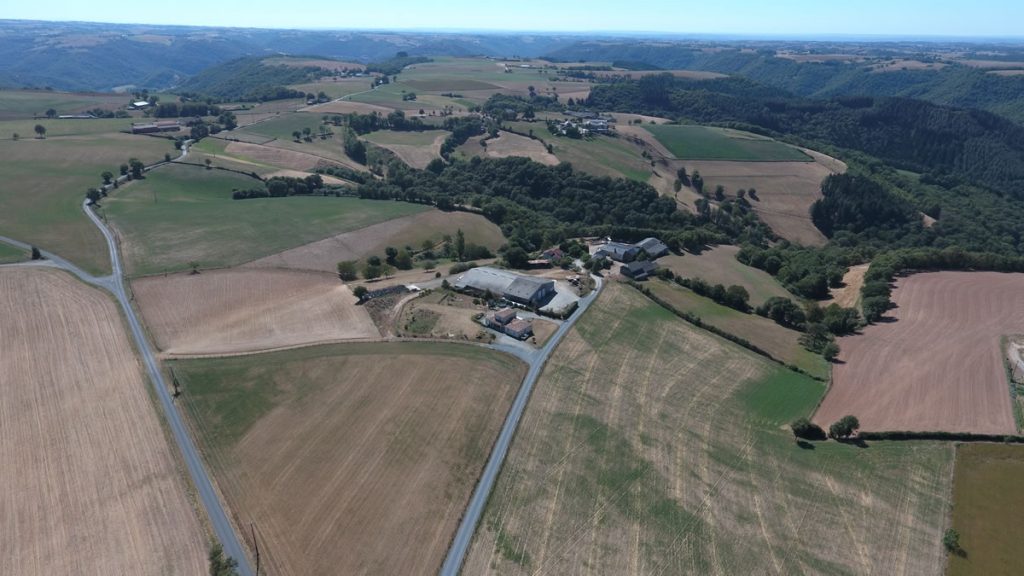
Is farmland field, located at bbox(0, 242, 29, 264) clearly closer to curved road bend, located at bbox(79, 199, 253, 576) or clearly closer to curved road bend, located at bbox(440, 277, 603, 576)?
curved road bend, located at bbox(79, 199, 253, 576)

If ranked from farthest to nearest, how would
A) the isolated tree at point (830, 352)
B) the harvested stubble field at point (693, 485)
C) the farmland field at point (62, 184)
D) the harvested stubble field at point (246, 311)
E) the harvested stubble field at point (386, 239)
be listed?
the farmland field at point (62, 184) < the harvested stubble field at point (386, 239) < the isolated tree at point (830, 352) < the harvested stubble field at point (246, 311) < the harvested stubble field at point (693, 485)

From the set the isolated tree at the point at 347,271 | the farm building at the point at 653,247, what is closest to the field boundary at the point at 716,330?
Result: the farm building at the point at 653,247

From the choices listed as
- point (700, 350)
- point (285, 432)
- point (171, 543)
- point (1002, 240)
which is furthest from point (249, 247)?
point (1002, 240)

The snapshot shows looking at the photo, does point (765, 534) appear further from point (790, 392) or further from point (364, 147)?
point (364, 147)

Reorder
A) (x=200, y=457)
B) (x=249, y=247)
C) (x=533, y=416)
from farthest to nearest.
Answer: (x=249, y=247) < (x=533, y=416) < (x=200, y=457)

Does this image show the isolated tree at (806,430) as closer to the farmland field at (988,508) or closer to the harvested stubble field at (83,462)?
the farmland field at (988,508)

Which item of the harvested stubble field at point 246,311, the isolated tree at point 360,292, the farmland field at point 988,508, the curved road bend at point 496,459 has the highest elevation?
the isolated tree at point 360,292

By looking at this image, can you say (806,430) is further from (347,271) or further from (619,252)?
(347,271)
